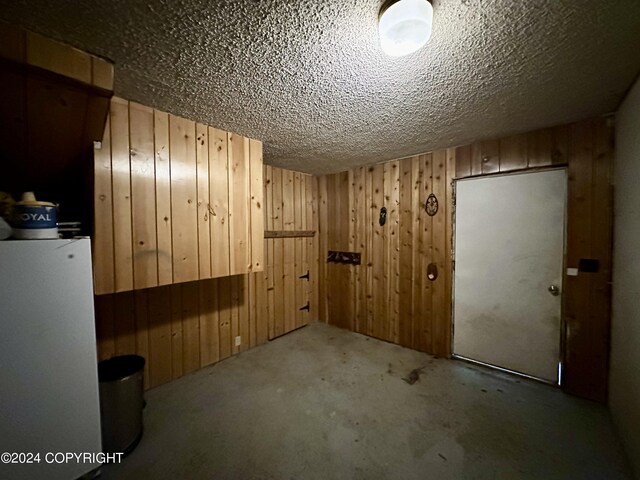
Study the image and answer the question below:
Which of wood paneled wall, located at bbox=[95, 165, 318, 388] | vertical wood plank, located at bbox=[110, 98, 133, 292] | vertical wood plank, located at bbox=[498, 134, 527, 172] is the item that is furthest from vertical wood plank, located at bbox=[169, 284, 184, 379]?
vertical wood plank, located at bbox=[498, 134, 527, 172]

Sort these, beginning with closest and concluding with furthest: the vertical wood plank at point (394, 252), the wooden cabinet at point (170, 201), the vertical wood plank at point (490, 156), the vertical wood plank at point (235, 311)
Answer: the wooden cabinet at point (170, 201), the vertical wood plank at point (490, 156), the vertical wood plank at point (235, 311), the vertical wood plank at point (394, 252)

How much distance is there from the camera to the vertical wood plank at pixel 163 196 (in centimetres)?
172

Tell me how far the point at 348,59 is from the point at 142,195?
1520 millimetres

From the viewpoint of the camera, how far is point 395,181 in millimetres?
2969

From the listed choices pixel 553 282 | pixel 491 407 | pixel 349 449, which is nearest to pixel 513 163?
pixel 553 282

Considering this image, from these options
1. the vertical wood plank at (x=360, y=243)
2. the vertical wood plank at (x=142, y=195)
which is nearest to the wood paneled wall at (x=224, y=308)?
the vertical wood plank at (x=142, y=195)

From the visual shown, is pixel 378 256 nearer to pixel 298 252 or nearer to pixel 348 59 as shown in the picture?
pixel 298 252

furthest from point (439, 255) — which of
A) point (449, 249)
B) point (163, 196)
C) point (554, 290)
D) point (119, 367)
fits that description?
point (119, 367)

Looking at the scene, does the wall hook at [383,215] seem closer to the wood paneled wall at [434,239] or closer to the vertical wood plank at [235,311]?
the wood paneled wall at [434,239]

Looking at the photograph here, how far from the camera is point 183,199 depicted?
6.06ft

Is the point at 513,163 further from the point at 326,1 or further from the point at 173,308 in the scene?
the point at 173,308

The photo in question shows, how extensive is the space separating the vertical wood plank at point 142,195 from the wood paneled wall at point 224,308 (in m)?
0.48

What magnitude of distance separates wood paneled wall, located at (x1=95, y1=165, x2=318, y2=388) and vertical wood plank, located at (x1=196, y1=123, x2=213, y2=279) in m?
0.12

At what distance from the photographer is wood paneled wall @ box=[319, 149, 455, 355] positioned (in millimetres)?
2680
